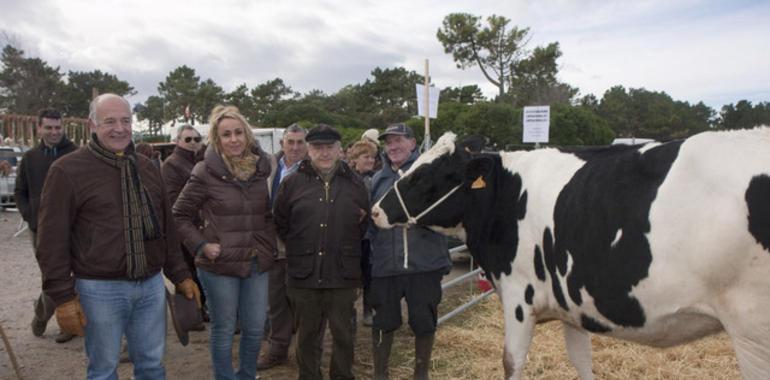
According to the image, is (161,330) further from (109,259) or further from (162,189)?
(162,189)

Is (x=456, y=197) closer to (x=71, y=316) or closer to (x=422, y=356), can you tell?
(x=422, y=356)

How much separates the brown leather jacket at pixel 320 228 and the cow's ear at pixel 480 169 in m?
0.82

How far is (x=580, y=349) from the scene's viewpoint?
3.79 metres

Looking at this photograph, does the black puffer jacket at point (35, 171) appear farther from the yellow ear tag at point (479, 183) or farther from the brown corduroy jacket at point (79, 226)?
the yellow ear tag at point (479, 183)

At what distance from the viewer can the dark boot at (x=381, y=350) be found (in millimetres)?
4031

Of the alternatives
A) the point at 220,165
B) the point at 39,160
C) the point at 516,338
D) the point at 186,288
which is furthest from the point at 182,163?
the point at 516,338

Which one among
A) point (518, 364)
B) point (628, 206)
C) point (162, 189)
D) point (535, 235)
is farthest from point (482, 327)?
point (162, 189)

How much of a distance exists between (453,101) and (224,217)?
117 feet

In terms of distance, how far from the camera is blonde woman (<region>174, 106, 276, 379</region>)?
11.3 ft

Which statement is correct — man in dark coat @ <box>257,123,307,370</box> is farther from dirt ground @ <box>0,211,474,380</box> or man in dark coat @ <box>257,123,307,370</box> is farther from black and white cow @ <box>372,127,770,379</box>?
black and white cow @ <box>372,127,770,379</box>

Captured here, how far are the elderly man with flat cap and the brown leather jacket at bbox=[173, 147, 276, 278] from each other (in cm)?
25

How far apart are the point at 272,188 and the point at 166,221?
6.37 feet

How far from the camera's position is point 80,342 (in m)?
5.36

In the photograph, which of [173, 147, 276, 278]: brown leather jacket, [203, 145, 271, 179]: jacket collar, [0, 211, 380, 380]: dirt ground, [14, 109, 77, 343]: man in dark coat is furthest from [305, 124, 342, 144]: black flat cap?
[14, 109, 77, 343]: man in dark coat
